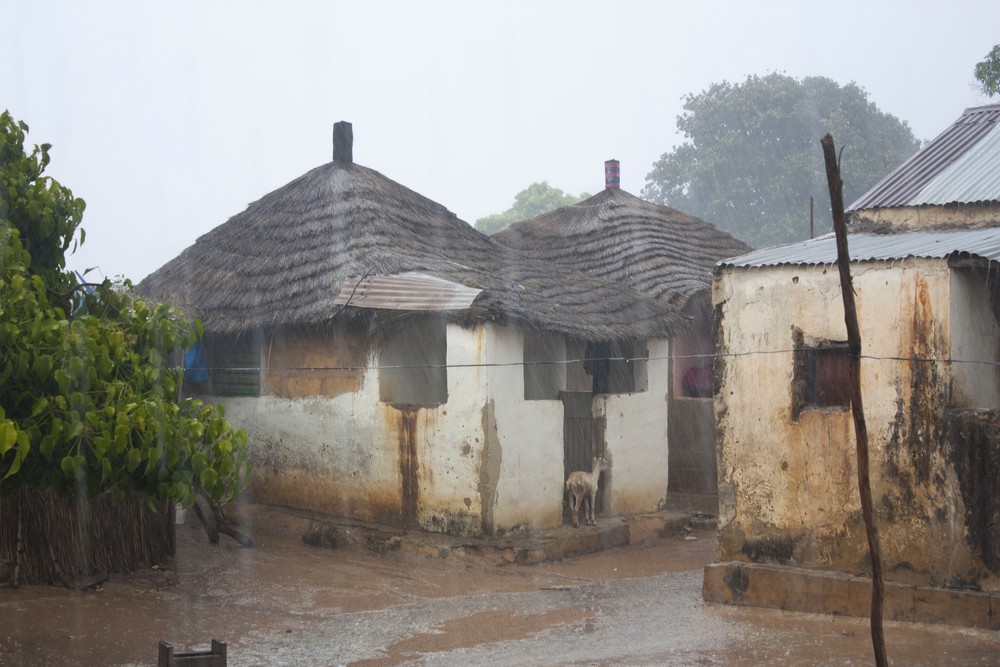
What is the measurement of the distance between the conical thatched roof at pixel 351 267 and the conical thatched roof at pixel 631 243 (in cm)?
121

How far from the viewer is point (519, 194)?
143 ft

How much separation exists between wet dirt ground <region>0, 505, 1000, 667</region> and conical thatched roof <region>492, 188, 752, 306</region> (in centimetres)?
481

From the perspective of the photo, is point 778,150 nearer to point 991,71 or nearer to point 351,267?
point 991,71

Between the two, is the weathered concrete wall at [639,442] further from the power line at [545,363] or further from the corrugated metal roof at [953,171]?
the corrugated metal roof at [953,171]

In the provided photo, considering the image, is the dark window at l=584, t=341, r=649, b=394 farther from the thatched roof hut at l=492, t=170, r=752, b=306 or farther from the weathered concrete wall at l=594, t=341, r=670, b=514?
the thatched roof hut at l=492, t=170, r=752, b=306

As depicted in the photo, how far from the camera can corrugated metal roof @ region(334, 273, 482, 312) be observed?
10.8 meters

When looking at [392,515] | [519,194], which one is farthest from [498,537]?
[519,194]

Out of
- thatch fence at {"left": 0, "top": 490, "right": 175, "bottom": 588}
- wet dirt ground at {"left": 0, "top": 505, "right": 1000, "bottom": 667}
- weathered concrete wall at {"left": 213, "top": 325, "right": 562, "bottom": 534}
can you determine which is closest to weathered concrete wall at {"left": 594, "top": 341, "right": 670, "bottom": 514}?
weathered concrete wall at {"left": 213, "top": 325, "right": 562, "bottom": 534}

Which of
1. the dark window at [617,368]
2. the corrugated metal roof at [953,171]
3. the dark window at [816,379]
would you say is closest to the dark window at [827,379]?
the dark window at [816,379]

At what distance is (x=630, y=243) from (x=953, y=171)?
20.9ft

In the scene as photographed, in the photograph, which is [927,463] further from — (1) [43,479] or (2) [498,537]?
(1) [43,479]

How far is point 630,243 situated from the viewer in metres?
15.9

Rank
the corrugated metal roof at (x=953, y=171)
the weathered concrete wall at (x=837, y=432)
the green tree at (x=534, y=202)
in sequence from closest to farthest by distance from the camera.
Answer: the weathered concrete wall at (x=837, y=432) → the corrugated metal roof at (x=953, y=171) → the green tree at (x=534, y=202)

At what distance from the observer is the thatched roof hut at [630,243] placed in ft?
48.6
